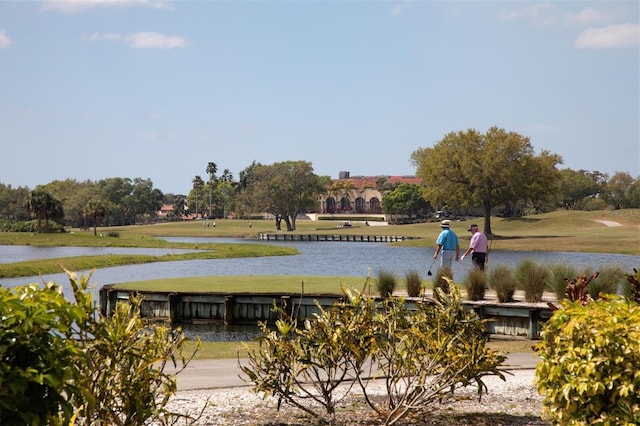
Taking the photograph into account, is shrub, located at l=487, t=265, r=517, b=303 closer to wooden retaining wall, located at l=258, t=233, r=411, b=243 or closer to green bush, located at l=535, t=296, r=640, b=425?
green bush, located at l=535, t=296, r=640, b=425

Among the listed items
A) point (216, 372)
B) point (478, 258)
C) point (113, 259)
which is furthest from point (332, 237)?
point (216, 372)

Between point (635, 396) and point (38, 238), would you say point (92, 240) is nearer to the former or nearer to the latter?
point (38, 238)

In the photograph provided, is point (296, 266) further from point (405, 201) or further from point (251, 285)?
point (405, 201)

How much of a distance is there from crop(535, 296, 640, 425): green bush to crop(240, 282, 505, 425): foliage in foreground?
192cm

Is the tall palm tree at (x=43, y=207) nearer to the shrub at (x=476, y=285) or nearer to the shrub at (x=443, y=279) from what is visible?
the shrub at (x=476, y=285)

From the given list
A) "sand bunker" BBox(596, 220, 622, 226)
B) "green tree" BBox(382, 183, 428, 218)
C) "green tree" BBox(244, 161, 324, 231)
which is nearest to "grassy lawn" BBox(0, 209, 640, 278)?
"sand bunker" BBox(596, 220, 622, 226)

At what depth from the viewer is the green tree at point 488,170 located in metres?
94.1

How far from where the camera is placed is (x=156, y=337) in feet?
26.2

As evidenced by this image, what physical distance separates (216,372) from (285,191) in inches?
4796

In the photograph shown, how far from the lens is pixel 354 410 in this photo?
33.4 feet

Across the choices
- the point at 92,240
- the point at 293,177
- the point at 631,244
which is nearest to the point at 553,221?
the point at 631,244

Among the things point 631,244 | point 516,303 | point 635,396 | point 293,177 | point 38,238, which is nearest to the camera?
point 635,396

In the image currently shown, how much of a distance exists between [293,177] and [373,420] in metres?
128

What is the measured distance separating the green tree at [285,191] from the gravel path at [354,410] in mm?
123612
